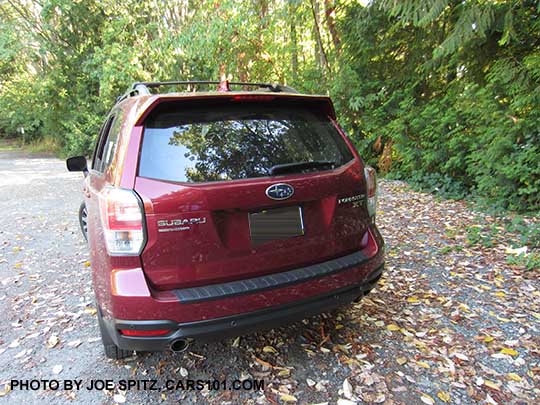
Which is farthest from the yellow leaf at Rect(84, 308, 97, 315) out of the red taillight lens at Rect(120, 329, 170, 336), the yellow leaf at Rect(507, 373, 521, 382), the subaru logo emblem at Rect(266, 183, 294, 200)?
the yellow leaf at Rect(507, 373, 521, 382)

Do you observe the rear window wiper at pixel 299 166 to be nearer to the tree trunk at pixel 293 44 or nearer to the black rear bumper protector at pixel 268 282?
the black rear bumper protector at pixel 268 282

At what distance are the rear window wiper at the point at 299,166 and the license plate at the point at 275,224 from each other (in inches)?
8.2

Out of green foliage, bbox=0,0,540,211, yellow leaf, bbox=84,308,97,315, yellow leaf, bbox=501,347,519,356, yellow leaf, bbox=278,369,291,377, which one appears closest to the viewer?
yellow leaf, bbox=278,369,291,377

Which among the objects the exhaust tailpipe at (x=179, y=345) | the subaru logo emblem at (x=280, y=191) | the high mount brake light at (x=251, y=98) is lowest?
the exhaust tailpipe at (x=179, y=345)

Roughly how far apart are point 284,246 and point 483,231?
3405 millimetres

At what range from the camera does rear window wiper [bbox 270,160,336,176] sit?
6.42ft

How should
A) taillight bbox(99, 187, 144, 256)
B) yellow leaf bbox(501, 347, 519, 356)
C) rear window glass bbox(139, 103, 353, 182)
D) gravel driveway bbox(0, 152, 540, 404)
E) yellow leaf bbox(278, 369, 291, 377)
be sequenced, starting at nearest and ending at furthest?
taillight bbox(99, 187, 144, 256)
rear window glass bbox(139, 103, 353, 182)
gravel driveway bbox(0, 152, 540, 404)
yellow leaf bbox(278, 369, 291, 377)
yellow leaf bbox(501, 347, 519, 356)

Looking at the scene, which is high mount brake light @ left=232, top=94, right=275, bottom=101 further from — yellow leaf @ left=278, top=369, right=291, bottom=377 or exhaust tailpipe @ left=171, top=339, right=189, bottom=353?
yellow leaf @ left=278, top=369, right=291, bottom=377

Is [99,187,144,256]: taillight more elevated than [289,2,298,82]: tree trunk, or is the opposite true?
[289,2,298,82]: tree trunk

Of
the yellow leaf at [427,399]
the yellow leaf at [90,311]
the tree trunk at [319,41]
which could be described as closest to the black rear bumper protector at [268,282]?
the yellow leaf at [427,399]

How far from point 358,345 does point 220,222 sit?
1352 mm

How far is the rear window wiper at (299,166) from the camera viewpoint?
196 centimetres

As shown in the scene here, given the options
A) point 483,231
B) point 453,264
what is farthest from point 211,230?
point 483,231

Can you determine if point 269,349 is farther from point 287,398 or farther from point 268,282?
point 268,282
